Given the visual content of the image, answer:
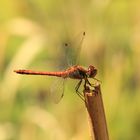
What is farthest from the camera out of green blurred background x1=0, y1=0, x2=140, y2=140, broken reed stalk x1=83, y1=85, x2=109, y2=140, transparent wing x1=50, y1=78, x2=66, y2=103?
green blurred background x1=0, y1=0, x2=140, y2=140

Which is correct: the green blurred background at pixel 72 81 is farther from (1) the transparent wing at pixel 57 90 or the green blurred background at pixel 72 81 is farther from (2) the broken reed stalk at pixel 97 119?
(2) the broken reed stalk at pixel 97 119

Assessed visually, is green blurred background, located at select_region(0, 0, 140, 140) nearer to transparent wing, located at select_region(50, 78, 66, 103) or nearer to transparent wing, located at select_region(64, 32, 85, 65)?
transparent wing, located at select_region(64, 32, 85, 65)

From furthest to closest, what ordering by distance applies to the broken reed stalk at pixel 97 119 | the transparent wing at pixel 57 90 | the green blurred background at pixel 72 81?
the green blurred background at pixel 72 81 < the transparent wing at pixel 57 90 < the broken reed stalk at pixel 97 119

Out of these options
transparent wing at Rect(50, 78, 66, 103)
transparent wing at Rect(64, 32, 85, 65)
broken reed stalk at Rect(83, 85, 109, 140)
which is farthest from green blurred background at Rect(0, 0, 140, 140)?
broken reed stalk at Rect(83, 85, 109, 140)

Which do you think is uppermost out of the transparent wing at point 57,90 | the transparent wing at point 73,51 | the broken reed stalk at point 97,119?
the transparent wing at point 73,51

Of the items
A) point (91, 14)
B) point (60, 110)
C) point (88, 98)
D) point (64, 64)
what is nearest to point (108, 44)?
point (91, 14)

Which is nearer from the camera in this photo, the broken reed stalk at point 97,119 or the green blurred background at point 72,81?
the broken reed stalk at point 97,119

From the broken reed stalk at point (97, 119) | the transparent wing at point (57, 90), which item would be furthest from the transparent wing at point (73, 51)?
the broken reed stalk at point (97, 119)

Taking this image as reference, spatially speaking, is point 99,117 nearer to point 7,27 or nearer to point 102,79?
point 102,79

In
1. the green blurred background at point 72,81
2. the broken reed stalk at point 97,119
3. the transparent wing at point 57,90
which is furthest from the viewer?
the green blurred background at point 72,81
